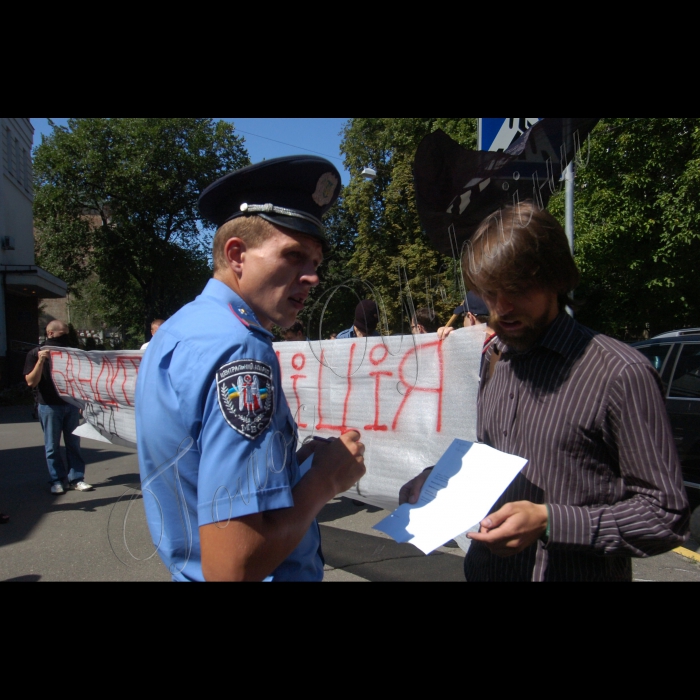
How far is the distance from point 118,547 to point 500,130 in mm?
4459

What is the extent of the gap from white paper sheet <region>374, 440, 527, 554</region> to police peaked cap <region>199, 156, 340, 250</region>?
0.69m

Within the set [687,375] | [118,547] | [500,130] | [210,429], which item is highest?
[500,130]

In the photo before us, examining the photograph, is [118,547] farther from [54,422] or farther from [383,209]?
[383,209]

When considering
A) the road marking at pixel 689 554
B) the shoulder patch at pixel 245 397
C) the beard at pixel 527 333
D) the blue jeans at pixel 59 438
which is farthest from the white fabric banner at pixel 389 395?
the blue jeans at pixel 59 438

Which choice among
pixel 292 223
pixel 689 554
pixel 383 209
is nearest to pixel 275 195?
pixel 292 223

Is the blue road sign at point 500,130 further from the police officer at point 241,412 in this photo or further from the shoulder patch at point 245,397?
the shoulder patch at point 245,397

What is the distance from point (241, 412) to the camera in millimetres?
1031

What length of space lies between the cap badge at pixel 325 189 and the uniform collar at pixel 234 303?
360mm

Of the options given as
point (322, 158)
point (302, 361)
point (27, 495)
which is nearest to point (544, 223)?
point (322, 158)

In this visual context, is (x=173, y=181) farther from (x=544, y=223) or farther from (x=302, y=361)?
(x=544, y=223)

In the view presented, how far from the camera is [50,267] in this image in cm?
3009

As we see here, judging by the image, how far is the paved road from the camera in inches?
157

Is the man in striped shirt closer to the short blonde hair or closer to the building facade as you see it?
the short blonde hair

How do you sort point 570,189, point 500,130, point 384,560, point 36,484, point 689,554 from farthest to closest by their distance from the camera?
point 36,484 → point 689,554 → point 384,560 → point 500,130 → point 570,189
